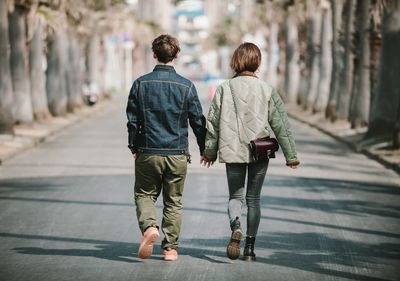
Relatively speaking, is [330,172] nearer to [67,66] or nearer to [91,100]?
[67,66]

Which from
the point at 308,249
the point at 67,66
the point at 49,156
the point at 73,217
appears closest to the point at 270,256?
the point at 308,249

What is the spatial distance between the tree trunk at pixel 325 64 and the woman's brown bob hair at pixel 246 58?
1267 inches

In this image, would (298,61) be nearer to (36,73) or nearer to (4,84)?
(36,73)

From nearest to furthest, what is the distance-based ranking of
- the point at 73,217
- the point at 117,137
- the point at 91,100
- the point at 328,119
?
the point at 73,217, the point at 117,137, the point at 328,119, the point at 91,100

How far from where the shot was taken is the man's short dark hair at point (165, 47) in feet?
29.7

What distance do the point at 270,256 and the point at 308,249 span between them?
592mm

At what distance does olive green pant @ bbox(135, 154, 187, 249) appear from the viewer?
9.12 metres

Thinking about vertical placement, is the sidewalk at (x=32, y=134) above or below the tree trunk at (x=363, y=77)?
below

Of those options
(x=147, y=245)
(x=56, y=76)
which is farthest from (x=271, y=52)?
(x=147, y=245)

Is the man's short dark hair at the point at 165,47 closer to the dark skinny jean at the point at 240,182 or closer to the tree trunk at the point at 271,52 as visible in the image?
the dark skinny jean at the point at 240,182

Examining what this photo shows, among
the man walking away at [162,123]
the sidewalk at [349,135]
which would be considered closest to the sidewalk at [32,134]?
the sidewalk at [349,135]

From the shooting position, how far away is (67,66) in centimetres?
4216

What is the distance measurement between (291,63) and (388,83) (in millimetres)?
28184

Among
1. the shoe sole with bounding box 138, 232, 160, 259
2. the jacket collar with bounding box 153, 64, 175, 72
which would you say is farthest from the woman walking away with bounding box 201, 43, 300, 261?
the shoe sole with bounding box 138, 232, 160, 259
